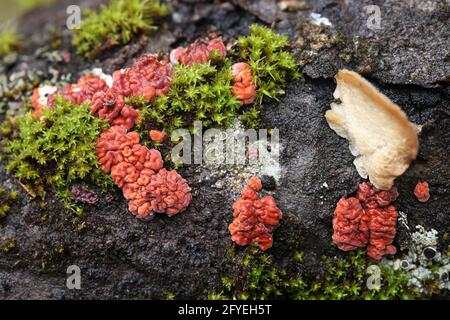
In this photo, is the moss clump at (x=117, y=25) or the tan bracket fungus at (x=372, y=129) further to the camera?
the moss clump at (x=117, y=25)

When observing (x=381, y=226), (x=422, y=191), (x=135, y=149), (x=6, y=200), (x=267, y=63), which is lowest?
(x=381, y=226)

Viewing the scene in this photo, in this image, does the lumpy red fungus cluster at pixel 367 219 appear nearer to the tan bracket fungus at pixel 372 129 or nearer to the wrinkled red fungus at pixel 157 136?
the tan bracket fungus at pixel 372 129

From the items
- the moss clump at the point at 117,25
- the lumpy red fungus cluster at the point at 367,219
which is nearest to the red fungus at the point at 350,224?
the lumpy red fungus cluster at the point at 367,219

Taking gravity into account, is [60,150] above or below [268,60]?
below

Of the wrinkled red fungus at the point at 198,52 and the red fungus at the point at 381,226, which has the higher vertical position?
the wrinkled red fungus at the point at 198,52

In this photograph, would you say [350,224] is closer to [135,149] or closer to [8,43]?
[135,149]

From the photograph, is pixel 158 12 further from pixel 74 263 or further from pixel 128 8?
pixel 74 263

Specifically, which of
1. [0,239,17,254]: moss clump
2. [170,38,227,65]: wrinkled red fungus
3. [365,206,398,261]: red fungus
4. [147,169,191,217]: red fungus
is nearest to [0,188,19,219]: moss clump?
[0,239,17,254]: moss clump

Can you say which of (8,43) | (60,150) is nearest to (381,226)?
(60,150)
